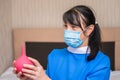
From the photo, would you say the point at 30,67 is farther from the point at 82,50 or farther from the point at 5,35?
the point at 5,35

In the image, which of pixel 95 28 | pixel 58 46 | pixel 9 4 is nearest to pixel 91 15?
pixel 95 28

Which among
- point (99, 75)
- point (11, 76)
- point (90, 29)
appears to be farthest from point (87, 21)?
point (11, 76)

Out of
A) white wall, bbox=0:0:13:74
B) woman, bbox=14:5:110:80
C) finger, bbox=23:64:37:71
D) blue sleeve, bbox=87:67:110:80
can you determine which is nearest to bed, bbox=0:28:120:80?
white wall, bbox=0:0:13:74

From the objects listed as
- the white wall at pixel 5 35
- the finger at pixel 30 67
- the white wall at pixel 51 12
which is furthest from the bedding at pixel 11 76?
the finger at pixel 30 67

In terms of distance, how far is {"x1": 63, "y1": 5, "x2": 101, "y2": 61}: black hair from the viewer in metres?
1.25

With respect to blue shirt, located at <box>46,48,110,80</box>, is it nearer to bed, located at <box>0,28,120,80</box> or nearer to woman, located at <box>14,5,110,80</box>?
woman, located at <box>14,5,110,80</box>

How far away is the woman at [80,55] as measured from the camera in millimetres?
1220

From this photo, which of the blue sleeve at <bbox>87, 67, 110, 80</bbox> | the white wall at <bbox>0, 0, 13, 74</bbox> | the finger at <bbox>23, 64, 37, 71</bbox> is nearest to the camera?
the finger at <bbox>23, 64, 37, 71</bbox>

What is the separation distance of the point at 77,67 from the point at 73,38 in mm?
164

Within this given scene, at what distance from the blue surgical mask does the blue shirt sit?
0.20 ft

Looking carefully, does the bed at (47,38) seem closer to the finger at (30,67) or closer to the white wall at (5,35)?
the white wall at (5,35)

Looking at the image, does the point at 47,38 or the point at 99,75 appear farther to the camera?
the point at 47,38

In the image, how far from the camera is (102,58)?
124 cm

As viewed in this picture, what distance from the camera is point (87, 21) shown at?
128 centimetres
